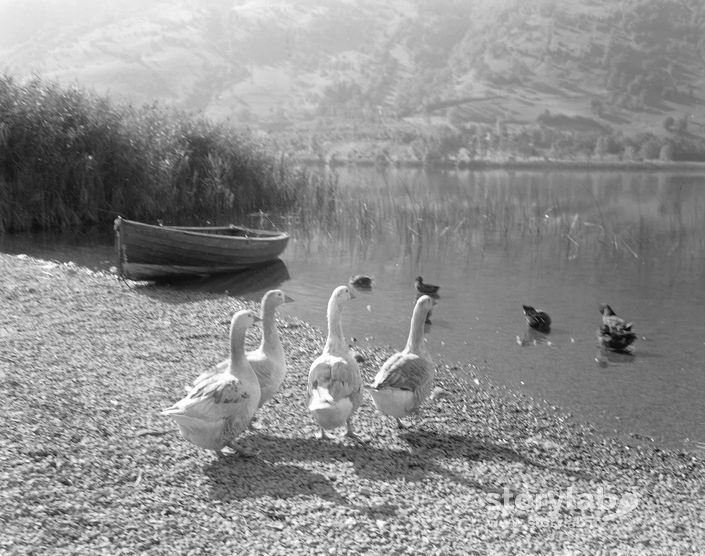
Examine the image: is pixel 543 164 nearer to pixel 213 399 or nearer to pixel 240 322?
pixel 240 322

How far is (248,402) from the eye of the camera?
7777 millimetres

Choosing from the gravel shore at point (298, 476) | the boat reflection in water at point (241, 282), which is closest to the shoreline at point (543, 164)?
the boat reflection in water at point (241, 282)

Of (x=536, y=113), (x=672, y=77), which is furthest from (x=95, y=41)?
(x=672, y=77)

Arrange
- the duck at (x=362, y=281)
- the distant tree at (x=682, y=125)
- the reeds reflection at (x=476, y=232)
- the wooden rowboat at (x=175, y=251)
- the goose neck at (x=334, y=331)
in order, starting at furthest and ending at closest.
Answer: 1. the distant tree at (x=682, y=125)
2. the reeds reflection at (x=476, y=232)
3. the duck at (x=362, y=281)
4. the wooden rowboat at (x=175, y=251)
5. the goose neck at (x=334, y=331)

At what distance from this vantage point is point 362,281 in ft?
70.7

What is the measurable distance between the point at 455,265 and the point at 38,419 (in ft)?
62.2

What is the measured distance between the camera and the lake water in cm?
1345

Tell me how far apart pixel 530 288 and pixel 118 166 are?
18.1m

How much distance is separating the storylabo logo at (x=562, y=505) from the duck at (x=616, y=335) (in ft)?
26.1

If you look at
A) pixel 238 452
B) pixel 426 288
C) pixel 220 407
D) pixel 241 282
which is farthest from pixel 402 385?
pixel 241 282

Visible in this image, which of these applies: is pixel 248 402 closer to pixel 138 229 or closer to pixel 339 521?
pixel 339 521

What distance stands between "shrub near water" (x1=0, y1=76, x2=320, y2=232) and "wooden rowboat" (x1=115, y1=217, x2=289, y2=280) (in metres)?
10.2

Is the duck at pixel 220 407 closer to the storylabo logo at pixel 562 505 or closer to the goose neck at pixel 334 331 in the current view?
the goose neck at pixel 334 331

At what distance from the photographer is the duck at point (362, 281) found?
21.5 m
